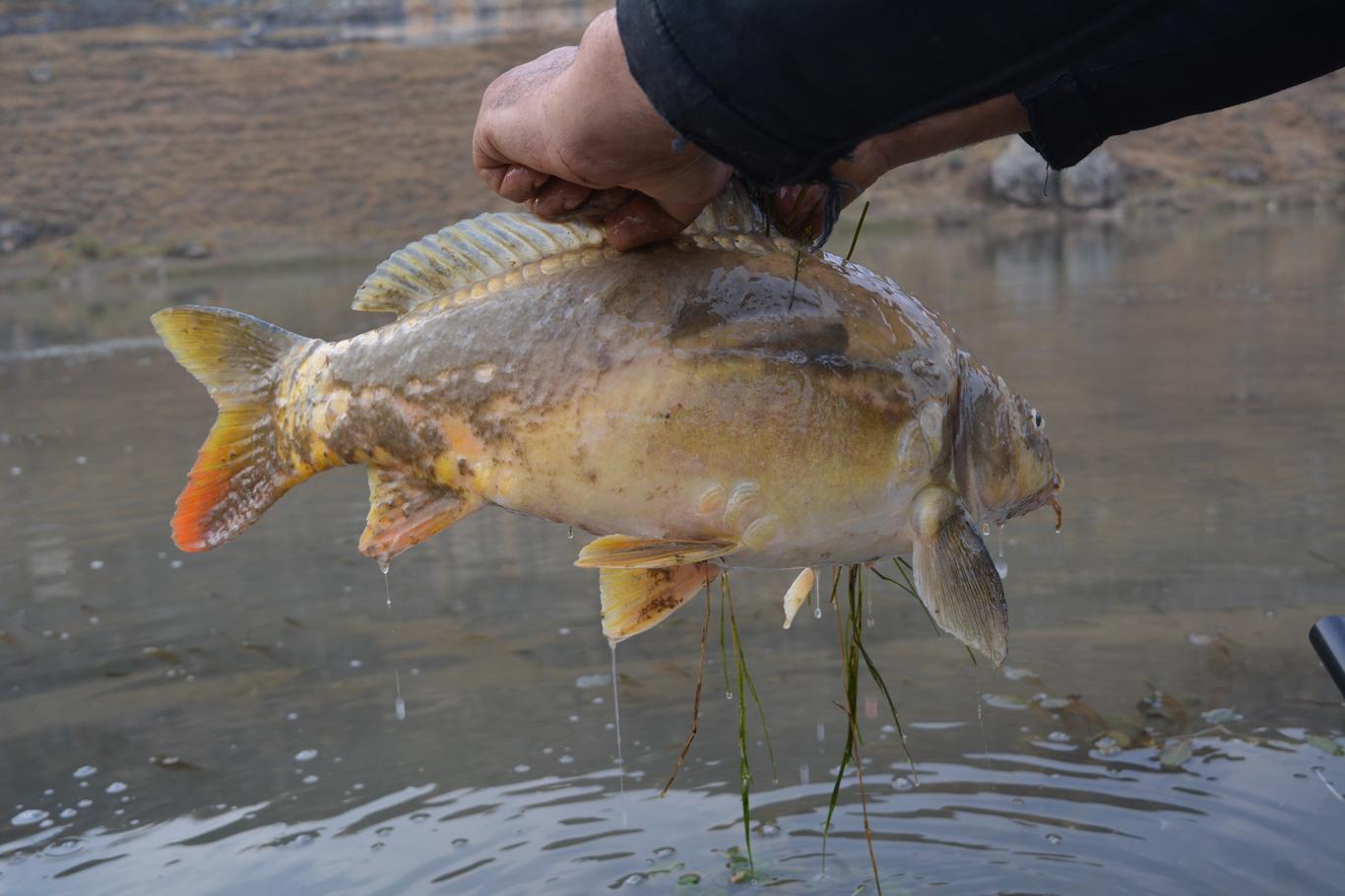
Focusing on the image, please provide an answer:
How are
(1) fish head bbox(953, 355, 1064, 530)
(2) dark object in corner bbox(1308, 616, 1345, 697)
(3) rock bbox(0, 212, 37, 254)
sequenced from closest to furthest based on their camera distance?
1. (1) fish head bbox(953, 355, 1064, 530)
2. (2) dark object in corner bbox(1308, 616, 1345, 697)
3. (3) rock bbox(0, 212, 37, 254)

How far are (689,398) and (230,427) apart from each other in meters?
1.02

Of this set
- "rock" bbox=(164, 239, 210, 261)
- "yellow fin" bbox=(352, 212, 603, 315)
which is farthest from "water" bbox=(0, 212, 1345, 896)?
"rock" bbox=(164, 239, 210, 261)

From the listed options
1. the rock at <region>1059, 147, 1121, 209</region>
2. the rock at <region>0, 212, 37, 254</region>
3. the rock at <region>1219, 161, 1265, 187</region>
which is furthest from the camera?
the rock at <region>1219, 161, 1265, 187</region>

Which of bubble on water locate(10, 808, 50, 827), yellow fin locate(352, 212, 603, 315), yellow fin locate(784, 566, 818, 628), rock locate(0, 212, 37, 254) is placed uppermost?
rock locate(0, 212, 37, 254)

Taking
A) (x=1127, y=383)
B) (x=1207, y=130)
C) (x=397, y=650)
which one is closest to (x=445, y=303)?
(x=397, y=650)

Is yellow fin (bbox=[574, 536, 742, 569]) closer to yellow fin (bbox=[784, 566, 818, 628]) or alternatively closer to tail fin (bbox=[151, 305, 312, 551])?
yellow fin (bbox=[784, 566, 818, 628])

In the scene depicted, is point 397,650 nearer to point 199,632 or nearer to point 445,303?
point 199,632

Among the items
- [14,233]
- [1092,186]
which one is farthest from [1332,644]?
[14,233]

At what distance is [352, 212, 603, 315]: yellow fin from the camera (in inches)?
106

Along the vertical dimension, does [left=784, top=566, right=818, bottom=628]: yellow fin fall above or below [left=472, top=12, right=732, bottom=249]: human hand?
below

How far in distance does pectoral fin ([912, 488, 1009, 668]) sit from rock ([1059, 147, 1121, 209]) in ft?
135

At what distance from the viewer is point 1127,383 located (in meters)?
11.4

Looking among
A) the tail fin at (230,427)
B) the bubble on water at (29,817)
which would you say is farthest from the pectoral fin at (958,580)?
the bubble on water at (29,817)

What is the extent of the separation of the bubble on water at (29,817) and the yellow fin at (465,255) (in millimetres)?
2624
